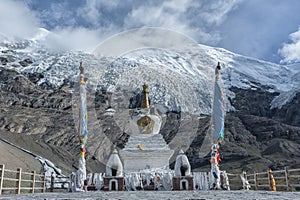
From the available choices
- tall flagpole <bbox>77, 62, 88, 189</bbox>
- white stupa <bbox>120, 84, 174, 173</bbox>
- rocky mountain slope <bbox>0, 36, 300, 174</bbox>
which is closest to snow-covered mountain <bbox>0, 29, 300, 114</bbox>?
rocky mountain slope <bbox>0, 36, 300, 174</bbox>

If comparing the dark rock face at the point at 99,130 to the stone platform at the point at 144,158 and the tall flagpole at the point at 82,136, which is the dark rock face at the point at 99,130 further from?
the tall flagpole at the point at 82,136

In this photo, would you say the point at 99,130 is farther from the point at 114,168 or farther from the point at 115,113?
the point at 114,168

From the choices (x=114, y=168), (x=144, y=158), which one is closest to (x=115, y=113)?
(x=144, y=158)

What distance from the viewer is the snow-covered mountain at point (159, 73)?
4161 inches

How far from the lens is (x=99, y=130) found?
8012 centimetres

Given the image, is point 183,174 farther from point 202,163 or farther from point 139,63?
point 139,63

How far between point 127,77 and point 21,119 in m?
45.7

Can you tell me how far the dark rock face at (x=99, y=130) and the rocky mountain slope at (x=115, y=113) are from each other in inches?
6.7

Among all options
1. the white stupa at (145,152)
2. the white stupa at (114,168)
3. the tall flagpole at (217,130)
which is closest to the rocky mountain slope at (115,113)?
the white stupa at (145,152)

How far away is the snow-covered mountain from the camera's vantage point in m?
106

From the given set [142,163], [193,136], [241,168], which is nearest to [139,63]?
[193,136]

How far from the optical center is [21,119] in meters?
72.6

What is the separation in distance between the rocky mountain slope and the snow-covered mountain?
453mm

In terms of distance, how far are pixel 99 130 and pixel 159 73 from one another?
3874 cm
